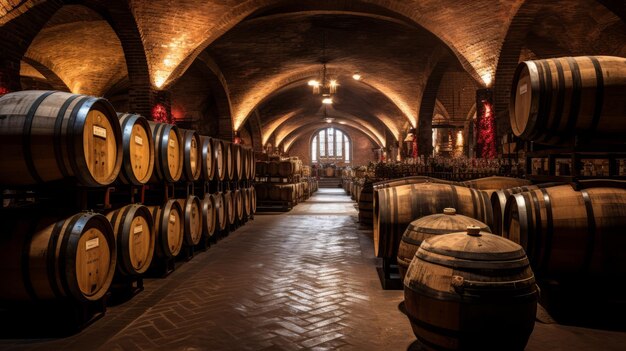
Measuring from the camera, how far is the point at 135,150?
13.6 ft

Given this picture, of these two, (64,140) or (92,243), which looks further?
(92,243)

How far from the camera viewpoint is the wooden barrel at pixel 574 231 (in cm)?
298

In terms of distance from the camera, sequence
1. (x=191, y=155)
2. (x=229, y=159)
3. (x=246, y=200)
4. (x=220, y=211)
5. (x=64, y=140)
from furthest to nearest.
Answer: (x=246, y=200), (x=229, y=159), (x=220, y=211), (x=191, y=155), (x=64, y=140)

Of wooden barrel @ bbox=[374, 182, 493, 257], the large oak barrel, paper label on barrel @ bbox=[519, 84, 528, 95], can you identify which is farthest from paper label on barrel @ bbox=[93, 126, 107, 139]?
paper label on barrel @ bbox=[519, 84, 528, 95]

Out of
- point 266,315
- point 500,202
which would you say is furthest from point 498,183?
point 266,315


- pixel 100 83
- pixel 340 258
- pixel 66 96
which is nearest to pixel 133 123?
pixel 66 96

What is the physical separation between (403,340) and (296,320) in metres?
0.87

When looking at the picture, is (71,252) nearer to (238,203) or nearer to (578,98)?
(578,98)

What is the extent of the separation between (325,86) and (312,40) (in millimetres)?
1450

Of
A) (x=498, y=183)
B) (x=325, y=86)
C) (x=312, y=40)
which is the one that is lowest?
(x=498, y=183)

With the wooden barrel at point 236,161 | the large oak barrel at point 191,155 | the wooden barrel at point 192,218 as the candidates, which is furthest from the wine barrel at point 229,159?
the wooden barrel at point 192,218

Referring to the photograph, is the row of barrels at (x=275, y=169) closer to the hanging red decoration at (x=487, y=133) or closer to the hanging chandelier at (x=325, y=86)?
the hanging chandelier at (x=325, y=86)

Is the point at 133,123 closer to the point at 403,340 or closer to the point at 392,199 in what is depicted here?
the point at 392,199

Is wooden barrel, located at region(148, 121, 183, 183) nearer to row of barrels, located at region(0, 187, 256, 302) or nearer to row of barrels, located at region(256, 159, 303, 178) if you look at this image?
row of barrels, located at region(0, 187, 256, 302)
